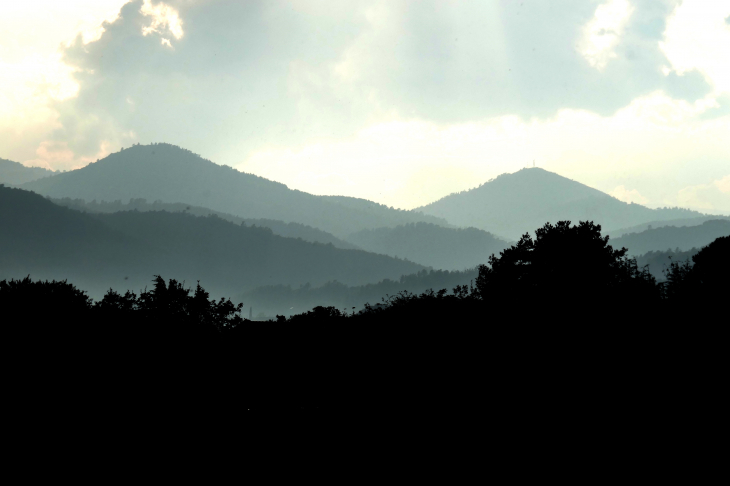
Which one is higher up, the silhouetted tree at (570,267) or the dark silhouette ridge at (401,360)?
the silhouetted tree at (570,267)

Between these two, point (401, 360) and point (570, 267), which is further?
point (570, 267)

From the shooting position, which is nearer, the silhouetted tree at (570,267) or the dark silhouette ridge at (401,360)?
the dark silhouette ridge at (401,360)

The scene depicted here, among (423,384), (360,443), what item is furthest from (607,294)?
(360,443)

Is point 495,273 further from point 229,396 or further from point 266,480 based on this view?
point 266,480

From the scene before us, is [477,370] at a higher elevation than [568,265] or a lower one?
lower

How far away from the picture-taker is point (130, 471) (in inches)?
715

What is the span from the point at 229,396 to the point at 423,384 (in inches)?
467

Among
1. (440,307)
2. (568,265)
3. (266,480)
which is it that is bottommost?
(266,480)

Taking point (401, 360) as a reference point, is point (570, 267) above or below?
above

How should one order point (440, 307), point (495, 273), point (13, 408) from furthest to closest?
point (495, 273) → point (440, 307) → point (13, 408)

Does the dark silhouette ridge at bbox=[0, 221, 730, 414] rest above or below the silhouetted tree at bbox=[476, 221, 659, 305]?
below

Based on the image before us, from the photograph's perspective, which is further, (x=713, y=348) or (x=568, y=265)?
(x=568, y=265)

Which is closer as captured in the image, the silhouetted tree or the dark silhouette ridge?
the dark silhouette ridge

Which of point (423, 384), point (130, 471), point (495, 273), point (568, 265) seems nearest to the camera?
point (130, 471)
